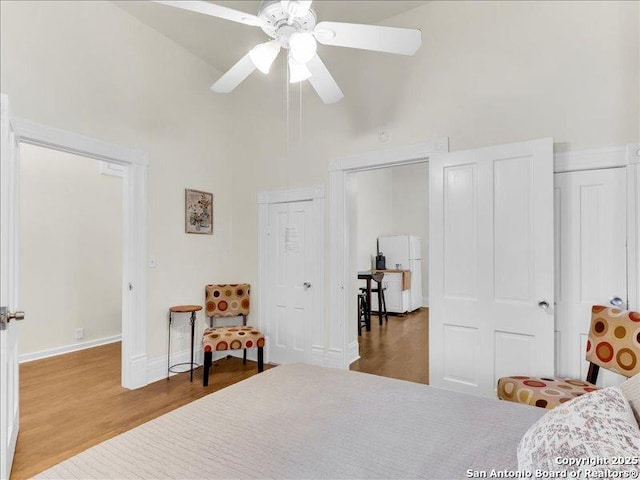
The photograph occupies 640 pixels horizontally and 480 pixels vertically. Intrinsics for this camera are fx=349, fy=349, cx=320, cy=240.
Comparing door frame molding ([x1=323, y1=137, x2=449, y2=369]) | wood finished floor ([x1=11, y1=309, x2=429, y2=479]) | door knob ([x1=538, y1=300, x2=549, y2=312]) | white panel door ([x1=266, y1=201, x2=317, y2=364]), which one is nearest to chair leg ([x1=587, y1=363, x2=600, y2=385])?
door knob ([x1=538, y1=300, x2=549, y2=312])

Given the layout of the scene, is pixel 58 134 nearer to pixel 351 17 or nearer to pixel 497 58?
pixel 351 17

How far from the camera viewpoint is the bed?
0.99 meters

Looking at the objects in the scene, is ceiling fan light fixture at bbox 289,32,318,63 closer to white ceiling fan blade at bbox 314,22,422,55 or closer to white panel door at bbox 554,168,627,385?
white ceiling fan blade at bbox 314,22,422,55

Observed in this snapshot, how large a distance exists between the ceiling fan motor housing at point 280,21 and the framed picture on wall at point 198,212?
2.28 metres

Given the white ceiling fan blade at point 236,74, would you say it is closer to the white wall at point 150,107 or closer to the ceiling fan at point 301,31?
the ceiling fan at point 301,31

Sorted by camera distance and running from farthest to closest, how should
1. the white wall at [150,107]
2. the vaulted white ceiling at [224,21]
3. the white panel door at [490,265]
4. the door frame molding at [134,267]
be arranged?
the door frame molding at [134,267] < the vaulted white ceiling at [224,21] < the white wall at [150,107] < the white panel door at [490,265]

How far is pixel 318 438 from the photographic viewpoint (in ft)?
3.78

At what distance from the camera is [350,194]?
3.62 meters

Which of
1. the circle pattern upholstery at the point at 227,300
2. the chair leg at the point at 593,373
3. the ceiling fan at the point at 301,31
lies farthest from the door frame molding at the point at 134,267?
the chair leg at the point at 593,373

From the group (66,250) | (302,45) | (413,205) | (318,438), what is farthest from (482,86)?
(413,205)

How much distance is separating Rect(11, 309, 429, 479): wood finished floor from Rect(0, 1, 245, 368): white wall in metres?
0.49

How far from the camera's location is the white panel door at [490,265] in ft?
7.68

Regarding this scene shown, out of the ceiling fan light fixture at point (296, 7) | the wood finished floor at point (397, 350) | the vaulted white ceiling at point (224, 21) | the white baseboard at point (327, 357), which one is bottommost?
the wood finished floor at point (397, 350)

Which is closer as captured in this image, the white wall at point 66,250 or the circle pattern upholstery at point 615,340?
the circle pattern upholstery at point 615,340
